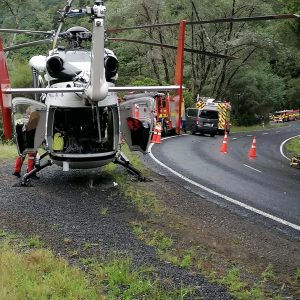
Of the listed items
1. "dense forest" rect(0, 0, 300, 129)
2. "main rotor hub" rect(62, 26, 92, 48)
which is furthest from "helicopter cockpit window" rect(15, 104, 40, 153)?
"dense forest" rect(0, 0, 300, 129)

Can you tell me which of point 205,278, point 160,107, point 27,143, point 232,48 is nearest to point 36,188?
point 27,143

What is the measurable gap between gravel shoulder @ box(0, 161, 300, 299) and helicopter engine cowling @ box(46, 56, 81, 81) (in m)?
2.41

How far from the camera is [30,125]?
11656 mm

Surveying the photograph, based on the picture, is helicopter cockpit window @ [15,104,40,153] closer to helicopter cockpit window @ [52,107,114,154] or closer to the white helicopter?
the white helicopter

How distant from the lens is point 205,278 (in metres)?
6.35

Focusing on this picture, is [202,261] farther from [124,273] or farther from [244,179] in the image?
[244,179]

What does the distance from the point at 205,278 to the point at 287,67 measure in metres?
71.4

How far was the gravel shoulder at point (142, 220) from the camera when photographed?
22.7 ft

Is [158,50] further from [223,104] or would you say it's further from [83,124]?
[83,124]

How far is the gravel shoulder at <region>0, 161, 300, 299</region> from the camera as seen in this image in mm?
6934

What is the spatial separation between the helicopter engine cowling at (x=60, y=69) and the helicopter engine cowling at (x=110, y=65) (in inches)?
26.6

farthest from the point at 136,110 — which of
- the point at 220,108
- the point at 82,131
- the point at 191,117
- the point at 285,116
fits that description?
the point at 285,116

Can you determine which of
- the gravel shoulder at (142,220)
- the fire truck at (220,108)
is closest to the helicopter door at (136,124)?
the gravel shoulder at (142,220)

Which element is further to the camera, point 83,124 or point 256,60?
point 256,60
